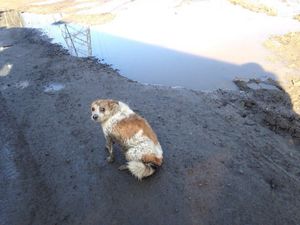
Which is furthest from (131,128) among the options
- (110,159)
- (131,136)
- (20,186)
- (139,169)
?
(20,186)

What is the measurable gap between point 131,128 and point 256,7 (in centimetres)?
1118

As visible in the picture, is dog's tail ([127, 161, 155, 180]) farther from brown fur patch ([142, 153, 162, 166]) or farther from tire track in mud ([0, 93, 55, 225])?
tire track in mud ([0, 93, 55, 225])

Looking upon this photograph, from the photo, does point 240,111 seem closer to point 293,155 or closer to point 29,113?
point 293,155

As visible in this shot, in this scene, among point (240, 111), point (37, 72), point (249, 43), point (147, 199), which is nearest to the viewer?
point (147, 199)

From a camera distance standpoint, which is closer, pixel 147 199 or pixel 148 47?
pixel 147 199

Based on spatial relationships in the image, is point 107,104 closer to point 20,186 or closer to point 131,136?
point 131,136

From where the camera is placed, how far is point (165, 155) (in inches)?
242

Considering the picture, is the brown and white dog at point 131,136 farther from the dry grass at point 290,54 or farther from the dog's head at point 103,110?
the dry grass at point 290,54

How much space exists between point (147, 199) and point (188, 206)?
0.65m

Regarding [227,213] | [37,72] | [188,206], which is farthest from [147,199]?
[37,72]

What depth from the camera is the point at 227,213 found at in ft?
16.2

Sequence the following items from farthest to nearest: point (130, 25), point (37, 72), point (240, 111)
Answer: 1. point (130, 25)
2. point (37, 72)
3. point (240, 111)

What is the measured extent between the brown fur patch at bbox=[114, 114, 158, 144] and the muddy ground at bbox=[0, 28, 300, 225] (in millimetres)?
684

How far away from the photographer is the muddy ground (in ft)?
16.7
